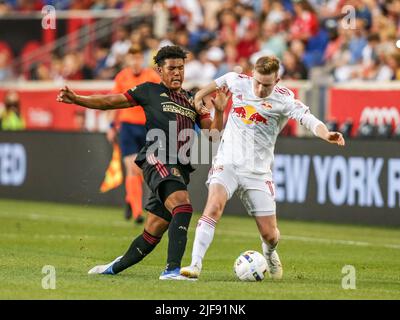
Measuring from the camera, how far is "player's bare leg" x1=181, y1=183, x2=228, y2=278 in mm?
10094

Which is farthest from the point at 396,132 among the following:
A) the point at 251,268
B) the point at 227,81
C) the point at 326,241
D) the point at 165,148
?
the point at 165,148

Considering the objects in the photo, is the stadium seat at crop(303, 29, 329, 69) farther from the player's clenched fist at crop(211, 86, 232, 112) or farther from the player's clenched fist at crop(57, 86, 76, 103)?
the player's clenched fist at crop(57, 86, 76, 103)

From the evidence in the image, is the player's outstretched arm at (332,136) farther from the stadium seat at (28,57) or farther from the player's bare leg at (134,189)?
the stadium seat at (28,57)

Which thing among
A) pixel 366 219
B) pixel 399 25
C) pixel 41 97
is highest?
pixel 399 25

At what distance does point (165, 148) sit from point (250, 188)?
35.4 inches

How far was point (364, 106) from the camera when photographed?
741 inches

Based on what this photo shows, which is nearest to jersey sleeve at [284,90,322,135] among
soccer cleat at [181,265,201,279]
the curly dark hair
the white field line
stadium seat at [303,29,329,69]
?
the curly dark hair

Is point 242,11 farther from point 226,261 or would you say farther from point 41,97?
point 226,261

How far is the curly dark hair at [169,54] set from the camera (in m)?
10.6

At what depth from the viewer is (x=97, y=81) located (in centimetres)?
2352

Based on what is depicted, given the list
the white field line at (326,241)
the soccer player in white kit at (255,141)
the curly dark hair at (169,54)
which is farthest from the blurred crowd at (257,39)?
the curly dark hair at (169,54)

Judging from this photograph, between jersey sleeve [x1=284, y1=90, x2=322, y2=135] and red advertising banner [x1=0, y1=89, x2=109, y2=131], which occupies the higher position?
jersey sleeve [x1=284, y1=90, x2=322, y2=135]
